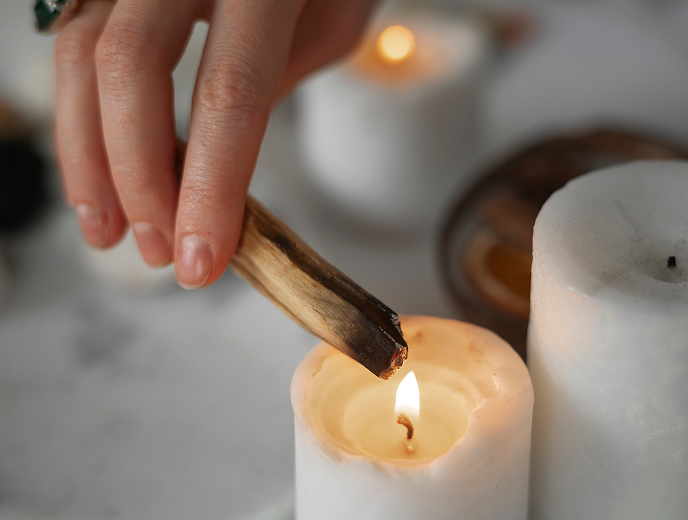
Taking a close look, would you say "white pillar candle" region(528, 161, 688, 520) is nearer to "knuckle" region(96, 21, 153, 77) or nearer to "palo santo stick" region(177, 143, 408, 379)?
"palo santo stick" region(177, 143, 408, 379)

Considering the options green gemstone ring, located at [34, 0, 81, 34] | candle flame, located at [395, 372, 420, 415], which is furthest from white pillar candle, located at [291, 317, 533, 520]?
green gemstone ring, located at [34, 0, 81, 34]

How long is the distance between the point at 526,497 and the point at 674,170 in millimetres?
171

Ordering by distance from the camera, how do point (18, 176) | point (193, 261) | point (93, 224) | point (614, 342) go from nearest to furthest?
point (614, 342)
point (193, 261)
point (93, 224)
point (18, 176)

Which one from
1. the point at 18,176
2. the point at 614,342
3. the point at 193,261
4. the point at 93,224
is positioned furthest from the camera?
the point at 18,176

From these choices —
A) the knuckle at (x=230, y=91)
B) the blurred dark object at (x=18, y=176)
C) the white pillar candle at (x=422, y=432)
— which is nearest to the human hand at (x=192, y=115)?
the knuckle at (x=230, y=91)

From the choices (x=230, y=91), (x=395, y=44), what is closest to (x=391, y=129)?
(x=395, y=44)

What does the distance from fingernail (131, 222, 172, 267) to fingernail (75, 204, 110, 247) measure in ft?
0.19

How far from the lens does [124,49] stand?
0.40 meters

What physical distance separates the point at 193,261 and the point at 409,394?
154mm

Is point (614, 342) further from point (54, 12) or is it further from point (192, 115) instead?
point (54, 12)

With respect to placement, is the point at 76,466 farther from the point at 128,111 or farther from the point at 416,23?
the point at 416,23

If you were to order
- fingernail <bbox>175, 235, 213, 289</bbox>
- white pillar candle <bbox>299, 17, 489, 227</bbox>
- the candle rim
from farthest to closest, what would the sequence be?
white pillar candle <bbox>299, 17, 489, 227</bbox>
fingernail <bbox>175, 235, 213, 289</bbox>
the candle rim

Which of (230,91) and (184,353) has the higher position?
(230,91)

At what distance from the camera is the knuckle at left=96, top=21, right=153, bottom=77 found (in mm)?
396
